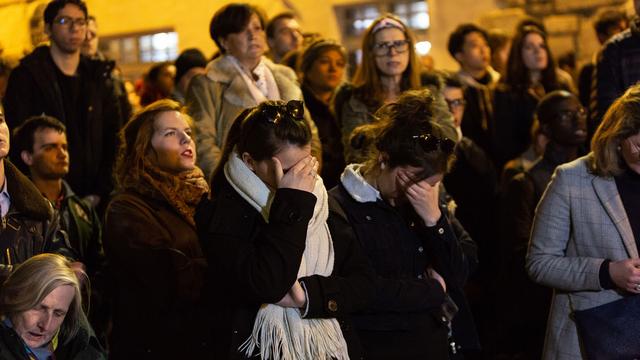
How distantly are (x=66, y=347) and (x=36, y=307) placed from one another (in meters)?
0.27

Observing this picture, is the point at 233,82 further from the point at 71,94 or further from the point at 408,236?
the point at 408,236

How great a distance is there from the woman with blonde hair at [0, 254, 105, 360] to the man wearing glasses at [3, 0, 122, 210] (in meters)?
2.52

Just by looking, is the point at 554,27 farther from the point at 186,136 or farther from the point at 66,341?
the point at 66,341

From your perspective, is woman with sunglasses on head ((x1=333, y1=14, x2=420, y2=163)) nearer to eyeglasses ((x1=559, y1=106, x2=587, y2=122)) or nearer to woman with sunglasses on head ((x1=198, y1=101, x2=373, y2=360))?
eyeglasses ((x1=559, y1=106, x2=587, y2=122))

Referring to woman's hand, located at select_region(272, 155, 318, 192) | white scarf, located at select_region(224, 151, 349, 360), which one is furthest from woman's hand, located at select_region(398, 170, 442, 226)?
woman's hand, located at select_region(272, 155, 318, 192)

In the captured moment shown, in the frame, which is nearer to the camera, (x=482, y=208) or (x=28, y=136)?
(x=28, y=136)

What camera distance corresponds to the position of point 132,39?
15.9m

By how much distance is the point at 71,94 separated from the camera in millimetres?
6750

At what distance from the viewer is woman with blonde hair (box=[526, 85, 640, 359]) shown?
4.46 metres

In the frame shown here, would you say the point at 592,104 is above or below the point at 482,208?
above

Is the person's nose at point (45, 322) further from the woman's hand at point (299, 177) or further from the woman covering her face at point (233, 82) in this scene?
the woman covering her face at point (233, 82)

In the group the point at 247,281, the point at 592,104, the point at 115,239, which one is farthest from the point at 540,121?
the point at 247,281

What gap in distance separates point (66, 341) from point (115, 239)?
82 centimetres

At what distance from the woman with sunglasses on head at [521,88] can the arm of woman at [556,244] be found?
3044 mm
